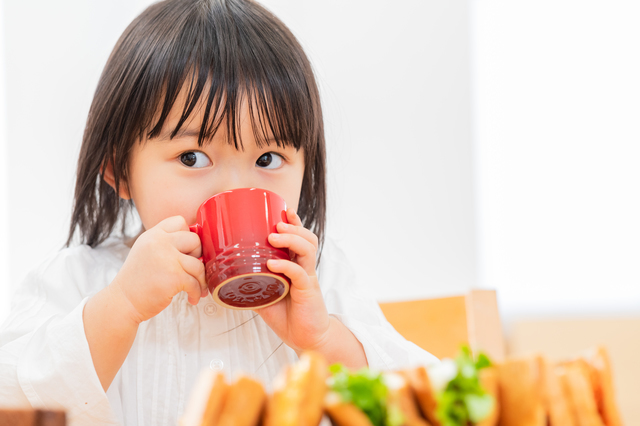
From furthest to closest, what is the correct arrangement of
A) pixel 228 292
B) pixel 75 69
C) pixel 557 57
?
pixel 557 57 < pixel 75 69 < pixel 228 292

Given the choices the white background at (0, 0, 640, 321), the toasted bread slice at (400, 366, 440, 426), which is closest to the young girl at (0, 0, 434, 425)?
the toasted bread slice at (400, 366, 440, 426)

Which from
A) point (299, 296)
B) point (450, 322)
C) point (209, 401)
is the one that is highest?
point (209, 401)

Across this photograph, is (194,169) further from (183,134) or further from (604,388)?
(604,388)

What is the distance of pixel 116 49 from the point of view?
1.09 m

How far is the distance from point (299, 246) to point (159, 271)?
18 cm

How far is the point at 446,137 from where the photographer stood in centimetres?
240

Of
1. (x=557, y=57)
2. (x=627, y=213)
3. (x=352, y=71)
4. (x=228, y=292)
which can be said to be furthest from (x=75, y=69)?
(x=627, y=213)

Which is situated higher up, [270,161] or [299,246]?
[270,161]

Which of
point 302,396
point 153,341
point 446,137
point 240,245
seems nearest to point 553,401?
point 302,396

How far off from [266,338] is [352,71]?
1.52 m

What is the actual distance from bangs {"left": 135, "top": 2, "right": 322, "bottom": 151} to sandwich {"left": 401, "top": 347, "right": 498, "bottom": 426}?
2.10ft

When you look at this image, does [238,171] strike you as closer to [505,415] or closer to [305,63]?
[305,63]

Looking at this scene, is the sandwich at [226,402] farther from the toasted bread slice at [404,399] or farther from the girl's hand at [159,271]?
the girl's hand at [159,271]

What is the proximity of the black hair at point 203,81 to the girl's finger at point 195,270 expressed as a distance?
0.20m
